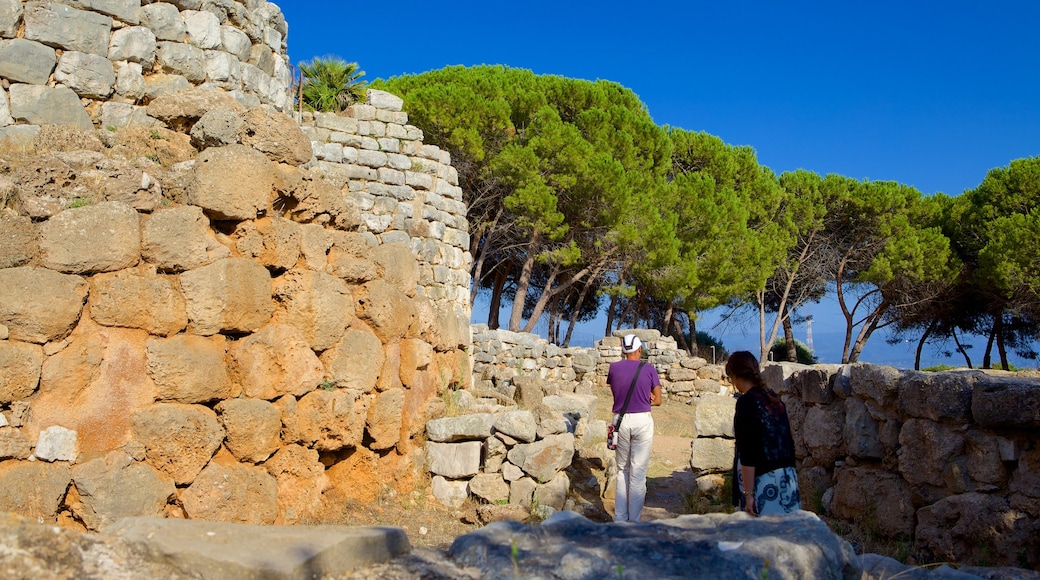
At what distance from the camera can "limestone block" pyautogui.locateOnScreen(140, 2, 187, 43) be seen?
6.64 m

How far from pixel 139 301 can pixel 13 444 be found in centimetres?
109

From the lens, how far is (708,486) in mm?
8430

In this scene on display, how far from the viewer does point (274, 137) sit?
607cm

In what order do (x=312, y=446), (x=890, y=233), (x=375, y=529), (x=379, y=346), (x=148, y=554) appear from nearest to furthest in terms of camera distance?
1. (x=148, y=554)
2. (x=375, y=529)
3. (x=312, y=446)
4. (x=379, y=346)
5. (x=890, y=233)

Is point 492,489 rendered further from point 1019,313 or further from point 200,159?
point 1019,313

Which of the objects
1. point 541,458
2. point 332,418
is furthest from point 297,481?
point 541,458

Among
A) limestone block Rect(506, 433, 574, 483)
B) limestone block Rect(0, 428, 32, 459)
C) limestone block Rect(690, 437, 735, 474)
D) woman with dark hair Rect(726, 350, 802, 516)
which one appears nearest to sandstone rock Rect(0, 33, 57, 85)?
limestone block Rect(0, 428, 32, 459)

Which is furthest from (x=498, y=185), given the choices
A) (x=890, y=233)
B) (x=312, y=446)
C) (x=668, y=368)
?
(x=312, y=446)

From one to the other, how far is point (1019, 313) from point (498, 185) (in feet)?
53.4

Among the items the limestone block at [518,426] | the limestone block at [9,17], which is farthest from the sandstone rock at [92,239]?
the limestone block at [518,426]

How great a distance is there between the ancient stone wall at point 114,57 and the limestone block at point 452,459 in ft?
12.1

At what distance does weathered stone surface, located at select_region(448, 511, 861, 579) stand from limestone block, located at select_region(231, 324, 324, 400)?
2.90m

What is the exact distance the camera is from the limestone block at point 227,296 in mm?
5270

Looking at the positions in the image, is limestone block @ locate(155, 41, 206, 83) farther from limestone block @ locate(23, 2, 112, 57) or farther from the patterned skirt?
the patterned skirt
